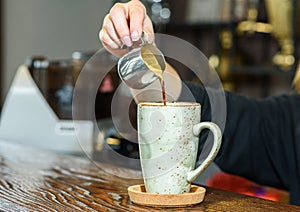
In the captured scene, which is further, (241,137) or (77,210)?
(241,137)

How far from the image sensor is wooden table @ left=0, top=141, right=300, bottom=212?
74cm

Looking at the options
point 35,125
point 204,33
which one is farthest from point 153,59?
point 204,33

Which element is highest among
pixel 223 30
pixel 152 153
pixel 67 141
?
pixel 223 30

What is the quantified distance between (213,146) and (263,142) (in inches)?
24.5

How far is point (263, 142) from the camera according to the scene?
132 cm

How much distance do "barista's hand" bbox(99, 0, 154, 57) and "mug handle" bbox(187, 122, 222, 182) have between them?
0.59 ft

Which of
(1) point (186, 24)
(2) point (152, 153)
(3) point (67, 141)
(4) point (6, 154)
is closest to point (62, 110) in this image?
(3) point (67, 141)

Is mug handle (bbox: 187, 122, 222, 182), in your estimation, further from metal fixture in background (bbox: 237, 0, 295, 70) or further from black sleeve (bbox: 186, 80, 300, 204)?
metal fixture in background (bbox: 237, 0, 295, 70)

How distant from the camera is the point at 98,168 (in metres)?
1.09

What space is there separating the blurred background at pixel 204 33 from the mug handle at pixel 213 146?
4.92 ft

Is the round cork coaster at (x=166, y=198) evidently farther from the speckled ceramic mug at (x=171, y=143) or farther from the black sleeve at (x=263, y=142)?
the black sleeve at (x=263, y=142)

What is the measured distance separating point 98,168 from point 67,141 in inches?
21.1

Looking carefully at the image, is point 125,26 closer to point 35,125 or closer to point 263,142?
point 263,142

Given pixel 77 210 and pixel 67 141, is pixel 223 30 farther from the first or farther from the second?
pixel 77 210
